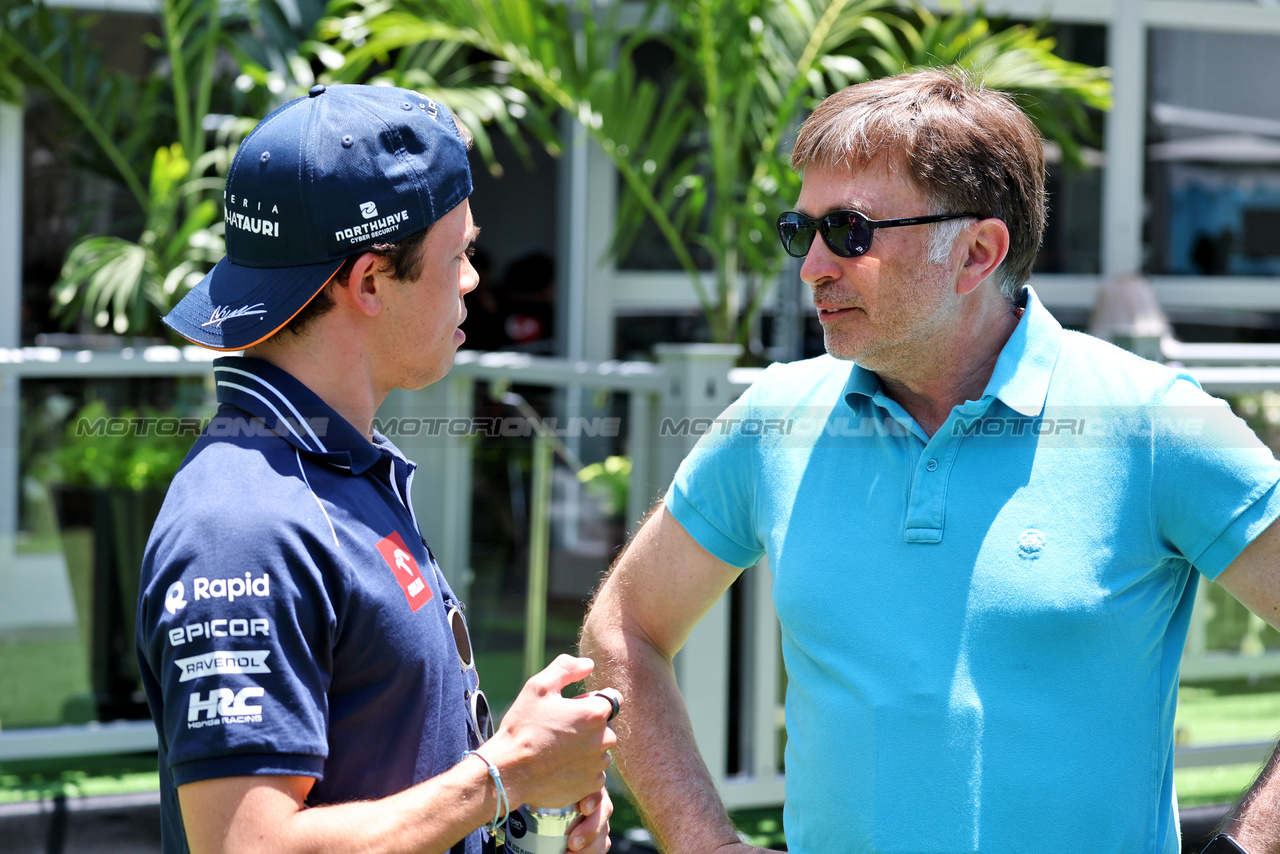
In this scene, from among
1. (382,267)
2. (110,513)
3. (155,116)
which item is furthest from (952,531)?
(155,116)

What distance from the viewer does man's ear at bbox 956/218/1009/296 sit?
6.21 feet

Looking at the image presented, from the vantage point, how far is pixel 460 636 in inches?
62.6

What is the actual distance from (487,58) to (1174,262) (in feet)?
13.9

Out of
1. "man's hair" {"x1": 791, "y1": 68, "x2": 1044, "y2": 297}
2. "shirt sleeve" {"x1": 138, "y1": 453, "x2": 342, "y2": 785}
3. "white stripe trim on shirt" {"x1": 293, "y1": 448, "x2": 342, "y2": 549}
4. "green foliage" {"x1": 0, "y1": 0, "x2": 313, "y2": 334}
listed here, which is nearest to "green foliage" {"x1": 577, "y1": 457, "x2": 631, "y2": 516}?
"green foliage" {"x1": 0, "y1": 0, "x2": 313, "y2": 334}

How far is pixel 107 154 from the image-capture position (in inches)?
206

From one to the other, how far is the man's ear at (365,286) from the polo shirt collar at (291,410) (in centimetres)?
13

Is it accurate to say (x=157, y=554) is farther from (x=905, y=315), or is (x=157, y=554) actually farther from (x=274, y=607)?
(x=905, y=315)

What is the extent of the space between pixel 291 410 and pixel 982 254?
1.15 meters

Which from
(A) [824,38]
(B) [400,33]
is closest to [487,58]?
(B) [400,33]

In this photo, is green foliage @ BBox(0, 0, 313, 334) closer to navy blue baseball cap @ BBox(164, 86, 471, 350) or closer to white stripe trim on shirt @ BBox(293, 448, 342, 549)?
navy blue baseball cap @ BBox(164, 86, 471, 350)

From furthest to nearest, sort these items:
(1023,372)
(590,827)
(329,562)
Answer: (1023,372)
(590,827)
(329,562)

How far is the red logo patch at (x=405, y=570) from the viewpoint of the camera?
4.66 feet

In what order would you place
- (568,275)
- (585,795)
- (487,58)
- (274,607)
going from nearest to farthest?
(274,607) < (585,795) < (487,58) < (568,275)

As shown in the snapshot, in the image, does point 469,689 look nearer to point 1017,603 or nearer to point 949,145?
point 1017,603
